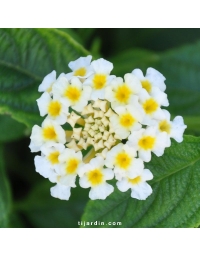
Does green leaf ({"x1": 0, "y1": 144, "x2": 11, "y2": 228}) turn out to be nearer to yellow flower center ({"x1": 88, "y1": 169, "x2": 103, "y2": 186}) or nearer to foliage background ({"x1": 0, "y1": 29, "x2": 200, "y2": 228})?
foliage background ({"x1": 0, "y1": 29, "x2": 200, "y2": 228})

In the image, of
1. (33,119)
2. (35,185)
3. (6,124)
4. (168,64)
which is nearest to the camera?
(33,119)

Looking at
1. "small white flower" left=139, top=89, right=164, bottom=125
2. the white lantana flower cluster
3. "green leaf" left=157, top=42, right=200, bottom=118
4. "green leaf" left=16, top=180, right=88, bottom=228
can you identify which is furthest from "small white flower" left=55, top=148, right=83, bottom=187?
"green leaf" left=157, top=42, right=200, bottom=118

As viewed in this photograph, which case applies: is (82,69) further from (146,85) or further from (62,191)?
(62,191)

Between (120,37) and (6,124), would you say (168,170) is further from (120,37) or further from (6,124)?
(120,37)

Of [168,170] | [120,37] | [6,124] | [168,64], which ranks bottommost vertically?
[168,170]

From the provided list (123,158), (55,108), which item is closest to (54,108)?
(55,108)

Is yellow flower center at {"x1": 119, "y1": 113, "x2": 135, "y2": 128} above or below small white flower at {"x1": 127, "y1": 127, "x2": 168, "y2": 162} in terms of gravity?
above

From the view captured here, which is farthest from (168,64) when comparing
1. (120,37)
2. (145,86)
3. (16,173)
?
(16,173)
